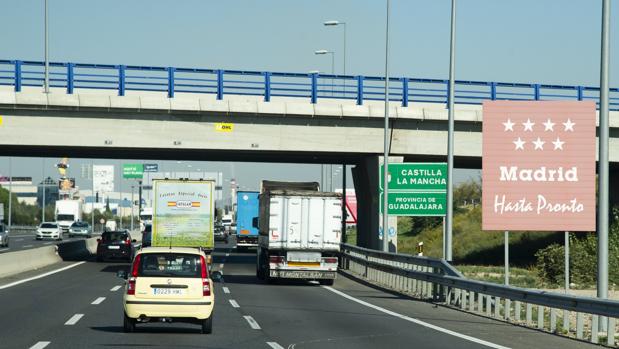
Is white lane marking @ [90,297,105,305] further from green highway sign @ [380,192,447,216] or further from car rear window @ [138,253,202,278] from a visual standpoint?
green highway sign @ [380,192,447,216]

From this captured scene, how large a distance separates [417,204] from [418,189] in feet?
1.63

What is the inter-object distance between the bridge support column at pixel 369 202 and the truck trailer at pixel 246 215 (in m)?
10.6

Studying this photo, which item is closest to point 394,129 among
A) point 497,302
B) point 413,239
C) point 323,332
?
point 497,302

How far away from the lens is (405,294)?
28.6 m

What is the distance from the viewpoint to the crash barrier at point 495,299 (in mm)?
16719

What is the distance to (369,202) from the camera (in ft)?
154

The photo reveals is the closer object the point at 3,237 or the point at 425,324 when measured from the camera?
the point at 425,324

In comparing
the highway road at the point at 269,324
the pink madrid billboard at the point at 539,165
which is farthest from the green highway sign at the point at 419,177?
the pink madrid billboard at the point at 539,165

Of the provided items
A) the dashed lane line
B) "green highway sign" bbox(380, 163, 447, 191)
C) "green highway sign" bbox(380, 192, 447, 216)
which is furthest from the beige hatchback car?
"green highway sign" bbox(380, 163, 447, 191)

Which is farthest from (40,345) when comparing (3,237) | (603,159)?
(3,237)

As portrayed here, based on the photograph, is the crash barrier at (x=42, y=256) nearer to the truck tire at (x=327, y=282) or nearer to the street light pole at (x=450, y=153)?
the truck tire at (x=327, y=282)

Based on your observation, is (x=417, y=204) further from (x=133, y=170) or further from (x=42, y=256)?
(x=133, y=170)

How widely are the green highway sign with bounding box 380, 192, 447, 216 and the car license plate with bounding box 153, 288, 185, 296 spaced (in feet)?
60.8

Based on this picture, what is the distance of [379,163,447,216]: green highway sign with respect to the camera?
113 ft
